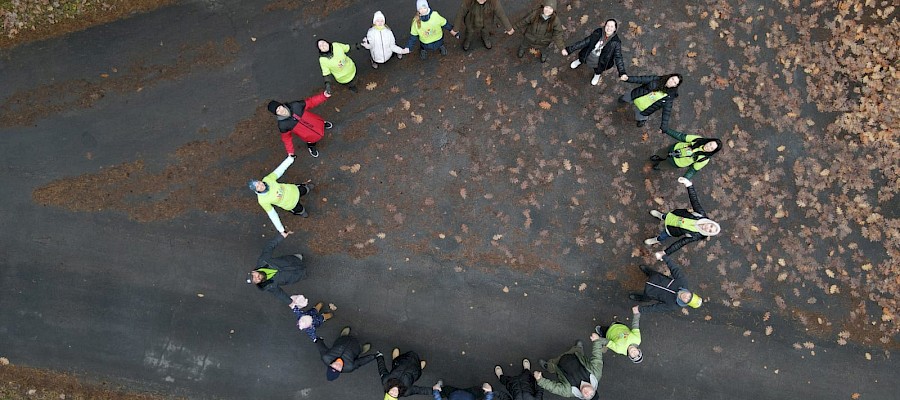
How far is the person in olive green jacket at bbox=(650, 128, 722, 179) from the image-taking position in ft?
21.0

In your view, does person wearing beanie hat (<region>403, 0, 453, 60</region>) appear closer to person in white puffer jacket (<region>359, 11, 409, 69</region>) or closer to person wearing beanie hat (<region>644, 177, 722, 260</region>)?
person in white puffer jacket (<region>359, 11, 409, 69</region>)

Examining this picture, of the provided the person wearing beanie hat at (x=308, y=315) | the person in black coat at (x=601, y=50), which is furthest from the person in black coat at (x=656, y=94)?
the person wearing beanie hat at (x=308, y=315)

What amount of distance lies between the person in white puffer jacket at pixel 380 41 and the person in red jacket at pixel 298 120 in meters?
1.04

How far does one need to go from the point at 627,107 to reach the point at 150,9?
8466mm

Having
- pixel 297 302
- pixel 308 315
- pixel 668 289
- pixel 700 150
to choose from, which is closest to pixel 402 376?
pixel 308 315

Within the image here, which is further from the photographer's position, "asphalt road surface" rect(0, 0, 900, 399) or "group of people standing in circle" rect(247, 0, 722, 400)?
"asphalt road surface" rect(0, 0, 900, 399)

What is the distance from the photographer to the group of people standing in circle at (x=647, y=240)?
668 cm

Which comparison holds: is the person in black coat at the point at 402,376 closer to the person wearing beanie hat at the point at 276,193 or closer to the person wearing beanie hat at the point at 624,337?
the person wearing beanie hat at the point at 276,193

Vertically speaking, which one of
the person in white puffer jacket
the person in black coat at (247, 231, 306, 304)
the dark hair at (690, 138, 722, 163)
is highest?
the person in white puffer jacket

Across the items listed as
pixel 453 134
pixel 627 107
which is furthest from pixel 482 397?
pixel 627 107

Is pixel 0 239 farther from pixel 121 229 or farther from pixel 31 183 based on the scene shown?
pixel 121 229

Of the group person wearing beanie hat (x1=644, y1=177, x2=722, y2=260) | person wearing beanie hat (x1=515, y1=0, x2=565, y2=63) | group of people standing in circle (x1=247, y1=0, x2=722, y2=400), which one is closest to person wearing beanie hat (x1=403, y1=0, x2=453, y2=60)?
group of people standing in circle (x1=247, y1=0, x2=722, y2=400)

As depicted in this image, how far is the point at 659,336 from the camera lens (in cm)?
807

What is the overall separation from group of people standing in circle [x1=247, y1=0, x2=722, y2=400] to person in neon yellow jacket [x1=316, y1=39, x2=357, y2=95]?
0.01m
